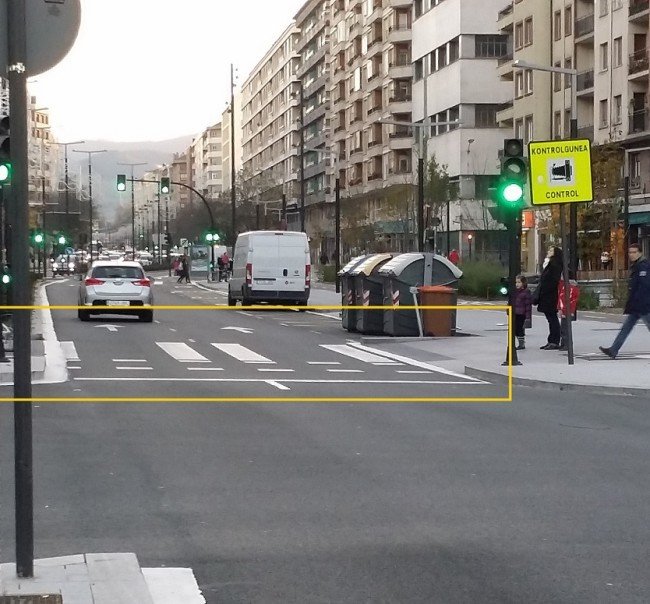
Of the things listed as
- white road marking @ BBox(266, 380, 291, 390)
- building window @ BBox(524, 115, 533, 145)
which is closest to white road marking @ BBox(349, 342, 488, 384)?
white road marking @ BBox(266, 380, 291, 390)

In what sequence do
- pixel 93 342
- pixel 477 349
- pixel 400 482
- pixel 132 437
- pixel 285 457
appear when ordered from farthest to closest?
1. pixel 93 342
2. pixel 477 349
3. pixel 132 437
4. pixel 285 457
5. pixel 400 482

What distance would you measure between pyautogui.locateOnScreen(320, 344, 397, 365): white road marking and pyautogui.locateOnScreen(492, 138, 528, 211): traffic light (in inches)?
154

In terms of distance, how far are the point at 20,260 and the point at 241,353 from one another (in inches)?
760

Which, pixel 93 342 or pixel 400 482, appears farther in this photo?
pixel 93 342

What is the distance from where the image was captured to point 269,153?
171 metres

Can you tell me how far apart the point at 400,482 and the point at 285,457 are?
1541mm

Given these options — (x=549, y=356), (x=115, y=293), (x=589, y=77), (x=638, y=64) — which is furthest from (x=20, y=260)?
(x=589, y=77)

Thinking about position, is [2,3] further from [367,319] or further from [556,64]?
[556,64]

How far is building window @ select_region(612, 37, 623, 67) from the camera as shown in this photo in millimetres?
70500

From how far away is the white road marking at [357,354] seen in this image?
24.2m

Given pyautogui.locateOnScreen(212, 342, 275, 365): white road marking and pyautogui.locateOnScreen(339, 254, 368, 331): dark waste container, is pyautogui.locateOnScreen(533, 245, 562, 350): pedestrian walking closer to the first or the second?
pyautogui.locateOnScreen(212, 342, 275, 365): white road marking

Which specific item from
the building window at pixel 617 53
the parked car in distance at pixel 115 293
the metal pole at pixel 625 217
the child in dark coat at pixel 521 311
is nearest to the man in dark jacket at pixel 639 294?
the child in dark coat at pixel 521 311

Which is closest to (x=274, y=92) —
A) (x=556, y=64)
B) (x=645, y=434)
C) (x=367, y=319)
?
(x=556, y=64)

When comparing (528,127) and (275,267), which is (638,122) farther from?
(275,267)
